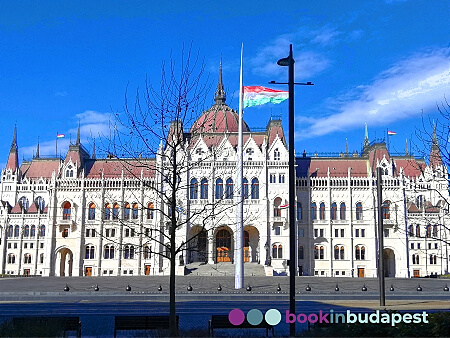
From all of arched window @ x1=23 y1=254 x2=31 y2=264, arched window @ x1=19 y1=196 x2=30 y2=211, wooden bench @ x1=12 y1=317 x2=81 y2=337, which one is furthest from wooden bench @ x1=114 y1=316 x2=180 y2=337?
arched window @ x1=19 y1=196 x2=30 y2=211

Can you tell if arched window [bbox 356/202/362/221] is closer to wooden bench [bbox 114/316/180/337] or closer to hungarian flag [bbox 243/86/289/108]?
hungarian flag [bbox 243/86/289/108]

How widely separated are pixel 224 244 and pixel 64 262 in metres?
26.7

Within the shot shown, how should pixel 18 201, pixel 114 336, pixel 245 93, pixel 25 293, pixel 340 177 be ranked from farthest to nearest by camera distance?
pixel 18 201, pixel 340 177, pixel 245 93, pixel 25 293, pixel 114 336

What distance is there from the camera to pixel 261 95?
4784 cm

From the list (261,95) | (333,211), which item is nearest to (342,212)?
(333,211)

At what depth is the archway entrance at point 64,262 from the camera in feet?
259

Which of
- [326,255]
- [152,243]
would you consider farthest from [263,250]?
[152,243]

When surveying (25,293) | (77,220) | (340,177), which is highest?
(340,177)

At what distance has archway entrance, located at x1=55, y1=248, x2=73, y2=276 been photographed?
3108 inches

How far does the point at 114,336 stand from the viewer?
1711cm

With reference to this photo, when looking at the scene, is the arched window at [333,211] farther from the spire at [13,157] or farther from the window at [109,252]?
the spire at [13,157]

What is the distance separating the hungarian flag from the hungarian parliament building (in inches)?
888

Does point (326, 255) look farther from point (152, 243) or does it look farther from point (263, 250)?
point (152, 243)

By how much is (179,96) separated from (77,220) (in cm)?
6312
